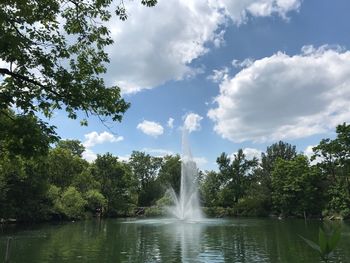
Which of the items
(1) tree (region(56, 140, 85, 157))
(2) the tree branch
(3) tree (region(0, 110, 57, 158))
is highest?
(1) tree (region(56, 140, 85, 157))

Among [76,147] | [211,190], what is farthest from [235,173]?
[76,147]

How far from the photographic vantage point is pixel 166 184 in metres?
106

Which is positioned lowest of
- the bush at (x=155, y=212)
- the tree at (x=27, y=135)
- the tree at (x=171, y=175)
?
the tree at (x=27, y=135)

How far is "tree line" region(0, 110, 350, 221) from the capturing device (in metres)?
51.9

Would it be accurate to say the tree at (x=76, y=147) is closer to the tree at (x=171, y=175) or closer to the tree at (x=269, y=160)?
the tree at (x=171, y=175)

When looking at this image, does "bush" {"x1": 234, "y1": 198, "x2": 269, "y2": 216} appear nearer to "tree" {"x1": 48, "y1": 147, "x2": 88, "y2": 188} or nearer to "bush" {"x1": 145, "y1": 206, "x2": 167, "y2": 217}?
"bush" {"x1": 145, "y1": 206, "x2": 167, "y2": 217}

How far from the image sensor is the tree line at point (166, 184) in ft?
170

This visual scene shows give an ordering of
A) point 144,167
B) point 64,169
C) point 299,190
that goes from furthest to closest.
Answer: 1. point 144,167
2. point 64,169
3. point 299,190

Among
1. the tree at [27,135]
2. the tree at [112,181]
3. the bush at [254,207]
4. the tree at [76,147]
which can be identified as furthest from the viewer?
the tree at [76,147]

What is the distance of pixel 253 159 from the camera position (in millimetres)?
100875

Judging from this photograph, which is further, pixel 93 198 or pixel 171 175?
pixel 171 175

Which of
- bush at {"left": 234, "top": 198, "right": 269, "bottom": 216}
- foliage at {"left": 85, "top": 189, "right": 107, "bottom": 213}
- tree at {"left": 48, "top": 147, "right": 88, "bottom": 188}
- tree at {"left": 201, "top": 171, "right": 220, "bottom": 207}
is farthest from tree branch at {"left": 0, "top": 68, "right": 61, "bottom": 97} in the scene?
tree at {"left": 201, "top": 171, "right": 220, "bottom": 207}

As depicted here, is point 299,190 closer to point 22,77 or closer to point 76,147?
point 76,147

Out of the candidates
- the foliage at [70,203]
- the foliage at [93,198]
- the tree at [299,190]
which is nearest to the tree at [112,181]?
the foliage at [93,198]
